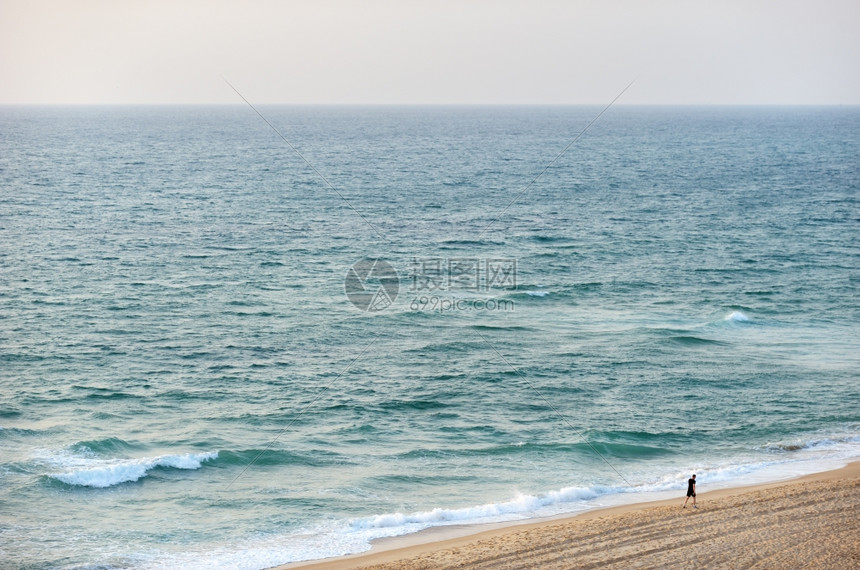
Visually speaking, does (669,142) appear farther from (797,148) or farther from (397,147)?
(397,147)

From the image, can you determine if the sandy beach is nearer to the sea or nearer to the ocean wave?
the sea

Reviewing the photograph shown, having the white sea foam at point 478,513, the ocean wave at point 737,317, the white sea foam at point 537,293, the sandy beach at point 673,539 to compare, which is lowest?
the white sea foam at point 478,513

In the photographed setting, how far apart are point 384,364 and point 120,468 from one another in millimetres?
14265

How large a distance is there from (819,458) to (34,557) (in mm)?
26809

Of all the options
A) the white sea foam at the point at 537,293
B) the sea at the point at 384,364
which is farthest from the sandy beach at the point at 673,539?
the white sea foam at the point at 537,293

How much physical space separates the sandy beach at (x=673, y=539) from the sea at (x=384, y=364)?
4.64 feet

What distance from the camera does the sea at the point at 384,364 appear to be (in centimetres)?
2652

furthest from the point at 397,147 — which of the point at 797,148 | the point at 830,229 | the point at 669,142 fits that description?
the point at 830,229

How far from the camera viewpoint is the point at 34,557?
22531 mm

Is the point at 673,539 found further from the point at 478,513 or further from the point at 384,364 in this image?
the point at 384,364

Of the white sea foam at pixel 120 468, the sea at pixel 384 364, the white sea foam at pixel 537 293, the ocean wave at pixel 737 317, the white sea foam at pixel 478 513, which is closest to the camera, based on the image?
the white sea foam at pixel 478 513

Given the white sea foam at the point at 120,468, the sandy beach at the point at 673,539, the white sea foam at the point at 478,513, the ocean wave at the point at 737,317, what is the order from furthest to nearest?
the ocean wave at the point at 737,317 → the white sea foam at the point at 120,468 → the white sea foam at the point at 478,513 → the sandy beach at the point at 673,539

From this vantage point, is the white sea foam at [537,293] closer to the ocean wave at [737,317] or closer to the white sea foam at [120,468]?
the ocean wave at [737,317]

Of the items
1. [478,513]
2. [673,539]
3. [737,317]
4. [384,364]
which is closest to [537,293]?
[737,317]
